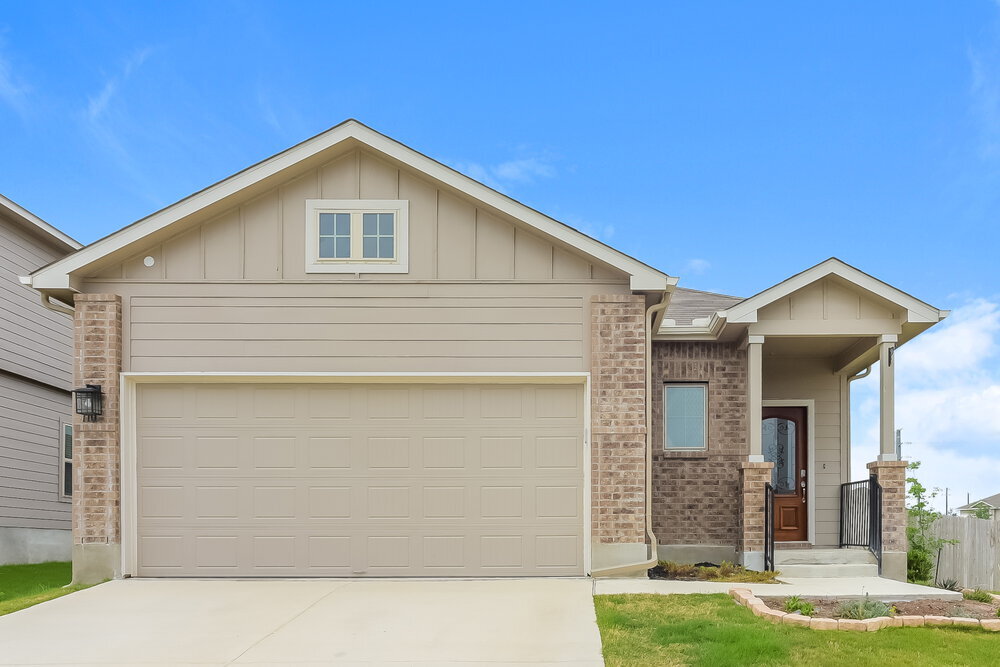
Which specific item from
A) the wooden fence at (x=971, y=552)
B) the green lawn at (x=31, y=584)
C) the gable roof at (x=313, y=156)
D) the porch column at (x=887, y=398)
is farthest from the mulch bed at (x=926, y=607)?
the green lawn at (x=31, y=584)

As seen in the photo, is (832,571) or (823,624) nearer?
(823,624)

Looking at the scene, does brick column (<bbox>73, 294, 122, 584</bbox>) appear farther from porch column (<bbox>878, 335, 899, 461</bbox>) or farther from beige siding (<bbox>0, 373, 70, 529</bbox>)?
porch column (<bbox>878, 335, 899, 461</bbox>)

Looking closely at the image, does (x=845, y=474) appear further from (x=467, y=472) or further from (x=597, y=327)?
(x=467, y=472)

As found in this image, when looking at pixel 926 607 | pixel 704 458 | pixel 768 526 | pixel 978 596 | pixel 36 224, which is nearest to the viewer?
pixel 926 607

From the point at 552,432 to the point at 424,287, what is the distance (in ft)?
7.22

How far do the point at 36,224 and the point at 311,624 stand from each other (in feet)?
35.1

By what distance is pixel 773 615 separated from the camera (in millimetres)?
7082

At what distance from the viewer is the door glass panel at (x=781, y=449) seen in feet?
40.4

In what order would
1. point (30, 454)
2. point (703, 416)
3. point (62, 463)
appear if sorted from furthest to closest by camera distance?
point (62, 463) < point (30, 454) < point (703, 416)

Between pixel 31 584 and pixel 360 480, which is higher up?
pixel 360 480

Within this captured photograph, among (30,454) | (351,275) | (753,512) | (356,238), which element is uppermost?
(356,238)

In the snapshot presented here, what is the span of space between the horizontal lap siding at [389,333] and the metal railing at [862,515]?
4.21 m

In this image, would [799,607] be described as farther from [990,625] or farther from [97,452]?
[97,452]

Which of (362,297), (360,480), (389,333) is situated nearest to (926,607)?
(360,480)
